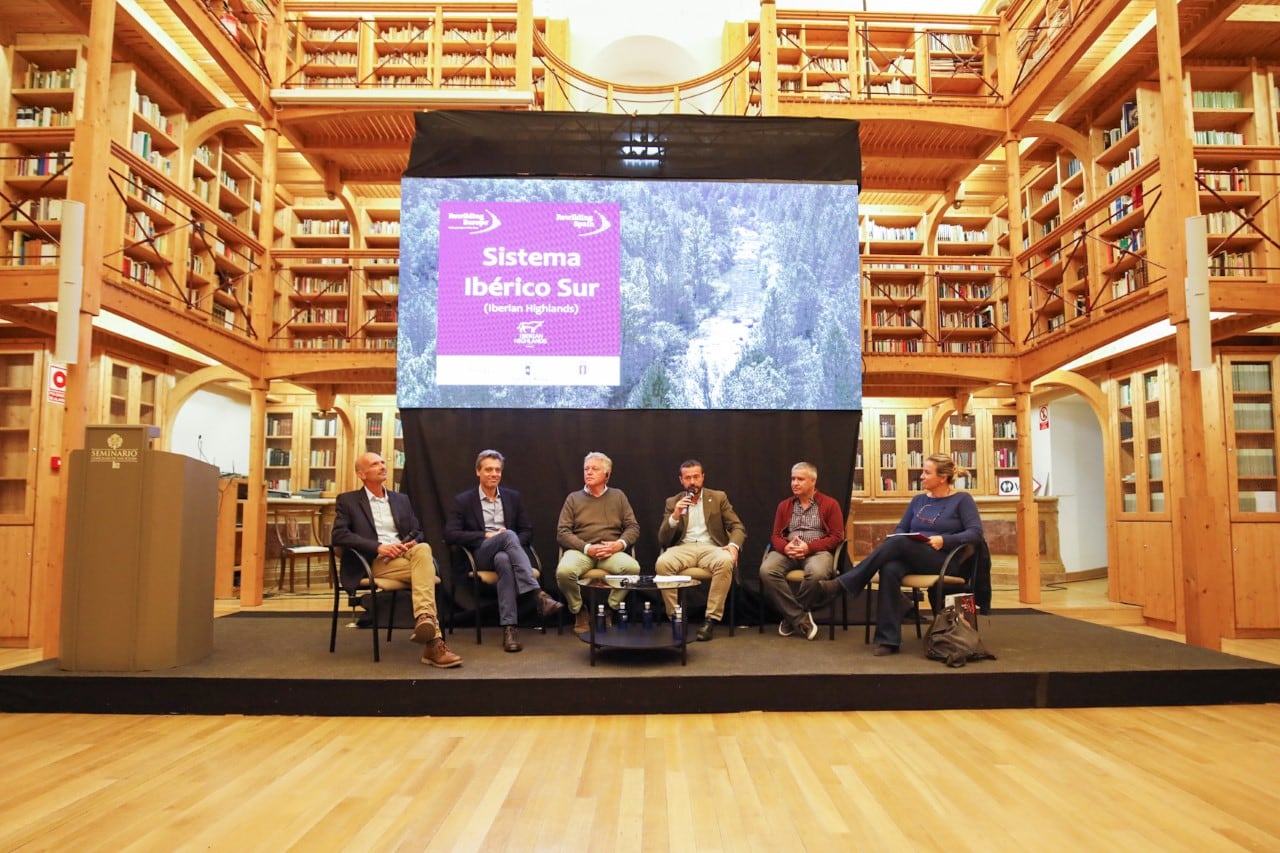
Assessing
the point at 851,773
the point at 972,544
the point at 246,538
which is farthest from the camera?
the point at 246,538

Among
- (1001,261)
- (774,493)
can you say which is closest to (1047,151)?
(1001,261)

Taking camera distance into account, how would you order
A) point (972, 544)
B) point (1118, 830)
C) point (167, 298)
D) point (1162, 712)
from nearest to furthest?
point (1118, 830)
point (1162, 712)
point (972, 544)
point (167, 298)

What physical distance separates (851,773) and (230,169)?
9.26m

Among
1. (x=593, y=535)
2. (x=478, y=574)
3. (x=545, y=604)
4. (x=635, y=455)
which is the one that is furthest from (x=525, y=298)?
(x=545, y=604)

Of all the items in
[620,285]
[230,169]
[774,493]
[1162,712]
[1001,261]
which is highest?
[230,169]

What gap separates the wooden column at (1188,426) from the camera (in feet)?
14.5

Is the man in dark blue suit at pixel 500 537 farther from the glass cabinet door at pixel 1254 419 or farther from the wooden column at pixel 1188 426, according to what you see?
the glass cabinet door at pixel 1254 419

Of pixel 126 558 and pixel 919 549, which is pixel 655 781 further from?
pixel 126 558

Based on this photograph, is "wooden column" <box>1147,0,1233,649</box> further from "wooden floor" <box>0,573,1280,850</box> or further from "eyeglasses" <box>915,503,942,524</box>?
"eyeglasses" <box>915,503,942,524</box>

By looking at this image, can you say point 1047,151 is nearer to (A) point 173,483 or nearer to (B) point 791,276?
(B) point 791,276

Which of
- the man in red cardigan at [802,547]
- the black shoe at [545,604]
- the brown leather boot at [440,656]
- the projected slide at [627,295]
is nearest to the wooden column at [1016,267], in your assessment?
the projected slide at [627,295]

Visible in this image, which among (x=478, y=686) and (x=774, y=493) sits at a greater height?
(x=774, y=493)

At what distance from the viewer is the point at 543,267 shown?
17.9 ft

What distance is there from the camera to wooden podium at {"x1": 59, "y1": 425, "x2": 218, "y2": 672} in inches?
145
